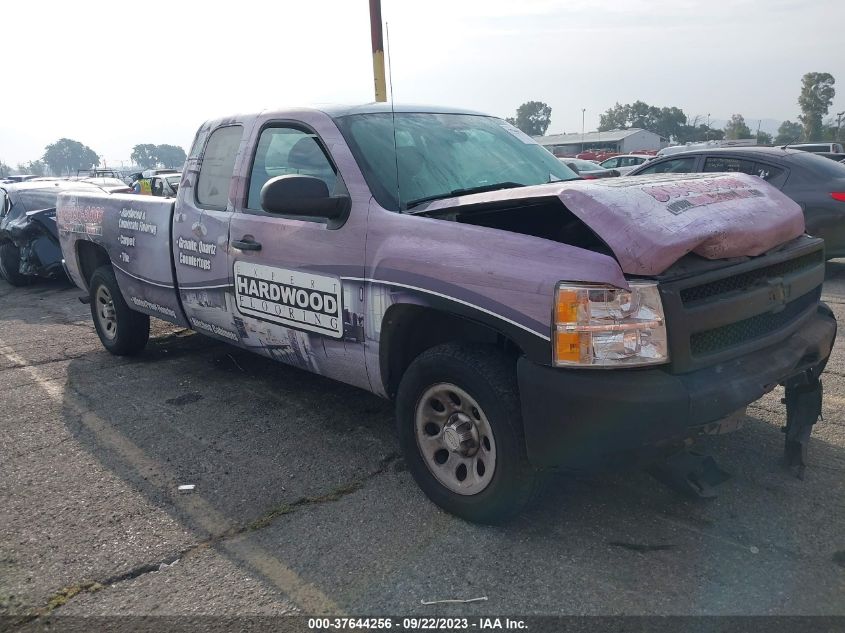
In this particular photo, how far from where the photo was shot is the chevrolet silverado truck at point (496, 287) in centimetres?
264

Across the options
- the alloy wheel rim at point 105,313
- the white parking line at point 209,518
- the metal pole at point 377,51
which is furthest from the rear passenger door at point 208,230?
the metal pole at point 377,51

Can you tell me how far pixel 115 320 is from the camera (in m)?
6.06

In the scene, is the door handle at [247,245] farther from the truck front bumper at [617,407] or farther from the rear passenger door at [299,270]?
the truck front bumper at [617,407]

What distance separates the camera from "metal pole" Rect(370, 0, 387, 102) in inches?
356

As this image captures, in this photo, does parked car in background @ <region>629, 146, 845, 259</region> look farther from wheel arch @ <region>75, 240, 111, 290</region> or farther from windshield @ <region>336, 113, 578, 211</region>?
wheel arch @ <region>75, 240, 111, 290</region>

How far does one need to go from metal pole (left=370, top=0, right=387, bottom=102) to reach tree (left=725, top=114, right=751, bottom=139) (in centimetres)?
6940

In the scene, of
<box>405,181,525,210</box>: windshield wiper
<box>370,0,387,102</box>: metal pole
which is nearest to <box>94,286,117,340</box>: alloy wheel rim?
<box>405,181,525,210</box>: windshield wiper

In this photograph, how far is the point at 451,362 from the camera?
3078mm

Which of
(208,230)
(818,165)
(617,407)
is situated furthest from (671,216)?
(818,165)

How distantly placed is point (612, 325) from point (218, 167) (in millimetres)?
3053

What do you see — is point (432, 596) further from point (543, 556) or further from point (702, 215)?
point (702, 215)

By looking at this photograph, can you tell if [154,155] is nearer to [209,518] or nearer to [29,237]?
[29,237]

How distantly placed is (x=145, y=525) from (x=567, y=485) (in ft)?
6.76

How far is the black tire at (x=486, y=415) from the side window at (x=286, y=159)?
3.97 ft
